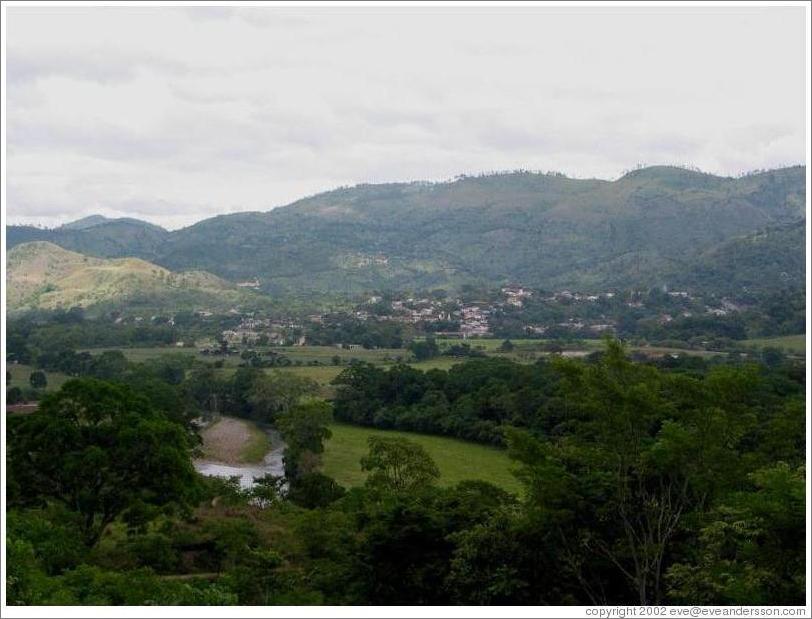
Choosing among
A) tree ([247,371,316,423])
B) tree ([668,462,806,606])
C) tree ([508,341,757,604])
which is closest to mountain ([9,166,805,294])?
tree ([247,371,316,423])

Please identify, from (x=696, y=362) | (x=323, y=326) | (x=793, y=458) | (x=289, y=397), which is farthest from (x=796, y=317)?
(x=793, y=458)

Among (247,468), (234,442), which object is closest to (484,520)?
(247,468)

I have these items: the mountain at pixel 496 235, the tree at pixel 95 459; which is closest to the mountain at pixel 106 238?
the mountain at pixel 496 235

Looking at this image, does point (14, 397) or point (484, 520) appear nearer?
point (484, 520)

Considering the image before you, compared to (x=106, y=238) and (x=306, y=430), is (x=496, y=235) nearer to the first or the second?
(x=106, y=238)

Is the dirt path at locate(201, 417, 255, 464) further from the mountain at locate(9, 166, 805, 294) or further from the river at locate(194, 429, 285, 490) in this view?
the mountain at locate(9, 166, 805, 294)

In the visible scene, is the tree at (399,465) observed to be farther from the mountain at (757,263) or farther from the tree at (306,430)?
the mountain at (757,263)
